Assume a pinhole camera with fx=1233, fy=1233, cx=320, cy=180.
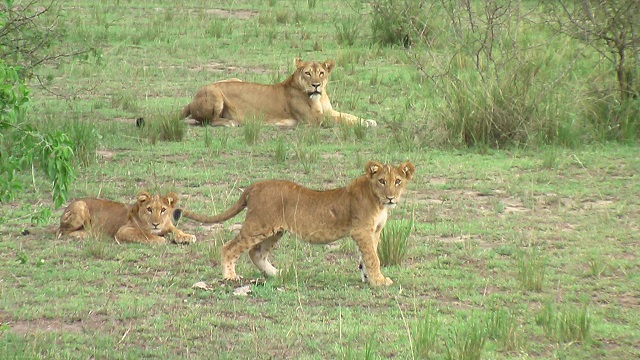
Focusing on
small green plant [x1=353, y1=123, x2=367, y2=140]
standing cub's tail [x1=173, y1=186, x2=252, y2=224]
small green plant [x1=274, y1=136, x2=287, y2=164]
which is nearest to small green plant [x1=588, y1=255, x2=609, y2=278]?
standing cub's tail [x1=173, y1=186, x2=252, y2=224]

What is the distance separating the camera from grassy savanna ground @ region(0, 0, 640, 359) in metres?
6.27

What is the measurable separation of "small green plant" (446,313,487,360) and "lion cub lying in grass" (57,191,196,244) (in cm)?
268

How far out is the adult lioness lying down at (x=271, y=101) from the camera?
12.6m

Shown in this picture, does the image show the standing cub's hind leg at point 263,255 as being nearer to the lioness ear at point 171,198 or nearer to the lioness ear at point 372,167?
the lioness ear at point 372,167

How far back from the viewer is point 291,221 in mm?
7270

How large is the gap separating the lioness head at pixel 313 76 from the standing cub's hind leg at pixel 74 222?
467 cm

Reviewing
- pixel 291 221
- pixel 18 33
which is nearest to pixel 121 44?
pixel 18 33

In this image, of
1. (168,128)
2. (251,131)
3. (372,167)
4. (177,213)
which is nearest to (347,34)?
(251,131)

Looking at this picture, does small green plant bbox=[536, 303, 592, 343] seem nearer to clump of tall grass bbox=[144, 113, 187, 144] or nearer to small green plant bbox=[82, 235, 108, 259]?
small green plant bbox=[82, 235, 108, 259]

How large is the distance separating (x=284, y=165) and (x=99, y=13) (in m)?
8.30

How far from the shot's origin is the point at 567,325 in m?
6.31

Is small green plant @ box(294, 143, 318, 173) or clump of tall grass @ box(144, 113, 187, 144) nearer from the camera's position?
small green plant @ box(294, 143, 318, 173)

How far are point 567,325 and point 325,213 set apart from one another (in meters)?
1.68

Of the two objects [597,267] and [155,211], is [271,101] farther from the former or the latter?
[597,267]
